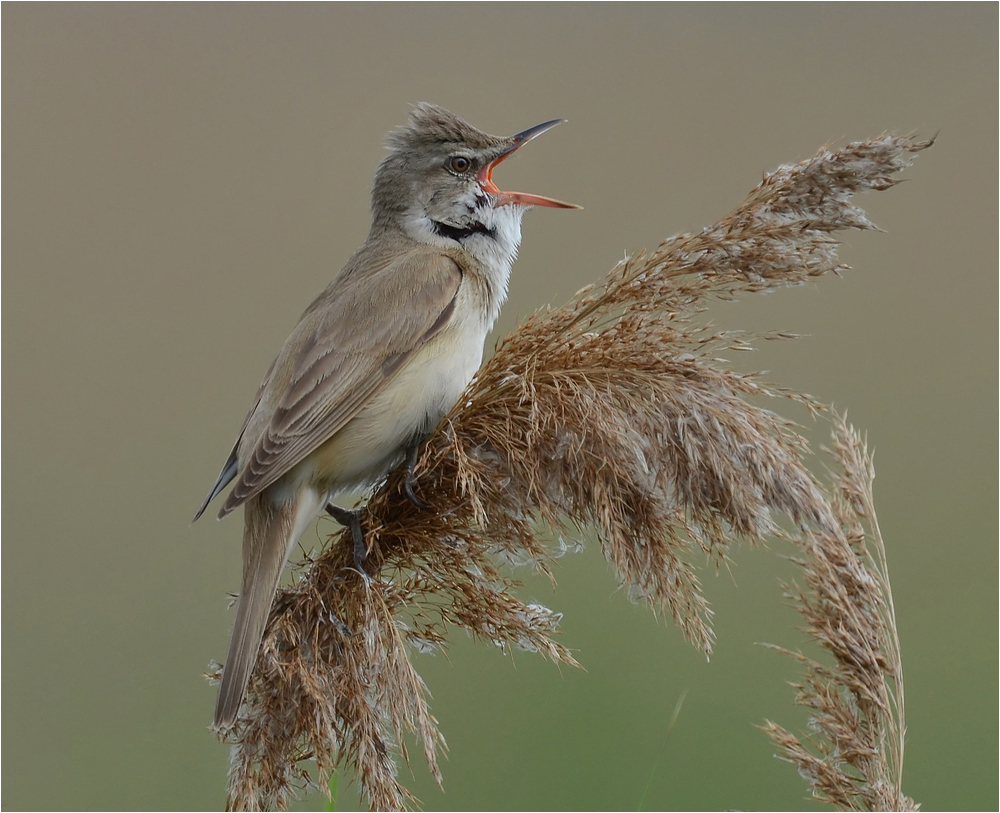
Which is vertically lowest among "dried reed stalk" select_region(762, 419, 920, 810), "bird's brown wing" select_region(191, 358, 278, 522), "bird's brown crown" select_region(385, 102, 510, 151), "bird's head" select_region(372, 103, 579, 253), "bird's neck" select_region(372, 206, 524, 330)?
"dried reed stalk" select_region(762, 419, 920, 810)

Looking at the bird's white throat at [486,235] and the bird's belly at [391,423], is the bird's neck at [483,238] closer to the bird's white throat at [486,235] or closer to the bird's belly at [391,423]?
the bird's white throat at [486,235]

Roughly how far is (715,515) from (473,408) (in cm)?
55

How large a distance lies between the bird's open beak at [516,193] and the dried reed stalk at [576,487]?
1.10 m

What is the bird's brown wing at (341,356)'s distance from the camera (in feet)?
8.32

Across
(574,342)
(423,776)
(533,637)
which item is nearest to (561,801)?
(423,776)

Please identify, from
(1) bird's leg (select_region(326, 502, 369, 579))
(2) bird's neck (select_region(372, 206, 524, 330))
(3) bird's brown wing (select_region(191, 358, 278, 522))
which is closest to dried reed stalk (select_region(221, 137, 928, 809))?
(1) bird's leg (select_region(326, 502, 369, 579))

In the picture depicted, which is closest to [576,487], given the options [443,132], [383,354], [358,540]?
[358,540]

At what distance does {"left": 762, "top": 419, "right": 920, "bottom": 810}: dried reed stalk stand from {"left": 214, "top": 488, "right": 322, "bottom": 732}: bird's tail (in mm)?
1044

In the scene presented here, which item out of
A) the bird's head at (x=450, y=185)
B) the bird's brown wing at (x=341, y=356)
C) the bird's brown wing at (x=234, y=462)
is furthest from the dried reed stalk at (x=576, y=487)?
the bird's head at (x=450, y=185)

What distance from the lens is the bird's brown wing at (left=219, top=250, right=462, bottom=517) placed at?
254 cm

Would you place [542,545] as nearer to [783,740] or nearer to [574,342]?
[574,342]

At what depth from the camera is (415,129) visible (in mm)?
3453

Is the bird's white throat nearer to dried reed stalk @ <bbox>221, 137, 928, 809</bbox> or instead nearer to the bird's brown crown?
the bird's brown crown

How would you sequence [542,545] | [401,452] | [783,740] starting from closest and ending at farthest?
[783,740] < [542,545] < [401,452]
